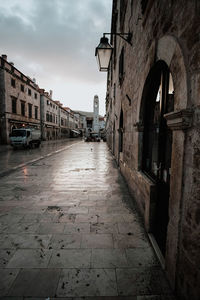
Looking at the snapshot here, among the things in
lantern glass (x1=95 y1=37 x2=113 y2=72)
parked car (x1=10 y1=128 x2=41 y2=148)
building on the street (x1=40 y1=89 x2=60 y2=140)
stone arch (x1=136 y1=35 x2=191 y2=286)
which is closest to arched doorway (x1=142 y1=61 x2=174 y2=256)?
stone arch (x1=136 y1=35 x2=191 y2=286)

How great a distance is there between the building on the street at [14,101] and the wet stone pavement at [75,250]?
20.3m

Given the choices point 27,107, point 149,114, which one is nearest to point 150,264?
point 149,114

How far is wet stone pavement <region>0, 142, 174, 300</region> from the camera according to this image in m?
1.75

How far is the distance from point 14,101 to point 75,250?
25.8m

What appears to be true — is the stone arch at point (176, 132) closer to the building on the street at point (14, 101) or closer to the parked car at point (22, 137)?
the parked car at point (22, 137)

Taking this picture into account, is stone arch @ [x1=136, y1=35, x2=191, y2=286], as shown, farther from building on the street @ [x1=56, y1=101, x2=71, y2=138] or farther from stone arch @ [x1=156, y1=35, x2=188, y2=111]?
building on the street @ [x1=56, y1=101, x2=71, y2=138]

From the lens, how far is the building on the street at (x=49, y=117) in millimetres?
33100

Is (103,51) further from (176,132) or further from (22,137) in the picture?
(22,137)

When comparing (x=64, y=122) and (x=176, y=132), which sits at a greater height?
(x=64, y=122)

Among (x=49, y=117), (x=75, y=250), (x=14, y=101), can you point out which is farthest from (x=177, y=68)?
(x=49, y=117)

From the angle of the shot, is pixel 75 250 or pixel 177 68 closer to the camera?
pixel 177 68

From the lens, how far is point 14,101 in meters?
22.8

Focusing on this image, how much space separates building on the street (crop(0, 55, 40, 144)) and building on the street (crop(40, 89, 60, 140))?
389 centimetres

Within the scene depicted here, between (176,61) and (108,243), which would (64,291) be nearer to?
(108,243)
